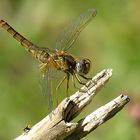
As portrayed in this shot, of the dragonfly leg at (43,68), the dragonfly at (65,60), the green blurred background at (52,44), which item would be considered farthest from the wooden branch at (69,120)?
the green blurred background at (52,44)

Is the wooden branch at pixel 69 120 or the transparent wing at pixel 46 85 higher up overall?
the transparent wing at pixel 46 85

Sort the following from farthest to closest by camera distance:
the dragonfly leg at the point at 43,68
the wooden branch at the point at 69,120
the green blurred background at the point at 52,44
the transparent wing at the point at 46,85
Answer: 1. the green blurred background at the point at 52,44
2. the dragonfly leg at the point at 43,68
3. the transparent wing at the point at 46,85
4. the wooden branch at the point at 69,120

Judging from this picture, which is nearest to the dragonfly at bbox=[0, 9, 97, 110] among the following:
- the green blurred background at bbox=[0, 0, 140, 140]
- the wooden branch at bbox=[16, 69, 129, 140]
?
the wooden branch at bbox=[16, 69, 129, 140]

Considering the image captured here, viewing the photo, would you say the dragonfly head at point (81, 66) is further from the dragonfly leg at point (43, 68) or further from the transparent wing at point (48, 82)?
the dragonfly leg at point (43, 68)

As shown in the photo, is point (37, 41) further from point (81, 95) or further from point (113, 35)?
point (81, 95)

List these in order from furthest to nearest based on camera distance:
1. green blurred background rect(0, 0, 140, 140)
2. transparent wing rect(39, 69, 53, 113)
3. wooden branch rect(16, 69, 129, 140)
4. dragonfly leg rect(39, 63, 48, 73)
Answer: green blurred background rect(0, 0, 140, 140) → dragonfly leg rect(39, 63, 48, 73) → transparent wing rect(39, 69, 53, 113) → wooden branch rect(16, 69, 129, 140)

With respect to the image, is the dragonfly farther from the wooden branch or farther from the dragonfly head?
the wooden branch
